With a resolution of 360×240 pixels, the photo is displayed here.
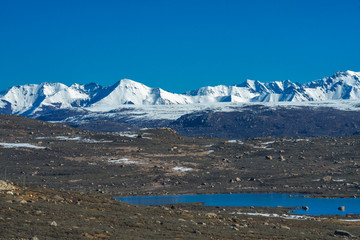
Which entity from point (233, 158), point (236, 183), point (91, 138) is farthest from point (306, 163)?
point (91, 138)

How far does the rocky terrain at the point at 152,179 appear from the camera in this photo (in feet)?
129

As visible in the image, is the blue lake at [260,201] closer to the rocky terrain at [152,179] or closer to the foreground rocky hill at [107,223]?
the rocky terrain at [152,179]

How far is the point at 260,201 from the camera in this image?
316ft

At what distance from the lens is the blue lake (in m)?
87.8

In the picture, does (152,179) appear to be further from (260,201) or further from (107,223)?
(107,223)

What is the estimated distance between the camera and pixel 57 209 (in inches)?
1639

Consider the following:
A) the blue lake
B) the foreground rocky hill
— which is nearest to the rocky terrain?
the foreground rocky hill

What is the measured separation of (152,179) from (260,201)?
3249 cm

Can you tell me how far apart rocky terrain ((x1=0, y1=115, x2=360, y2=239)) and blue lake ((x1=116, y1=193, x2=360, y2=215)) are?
18.7 feet

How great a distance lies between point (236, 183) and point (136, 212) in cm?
7365

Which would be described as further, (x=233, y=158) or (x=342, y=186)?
(x=233, y=158)

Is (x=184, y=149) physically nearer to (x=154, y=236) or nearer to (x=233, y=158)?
(x=233, y=158)

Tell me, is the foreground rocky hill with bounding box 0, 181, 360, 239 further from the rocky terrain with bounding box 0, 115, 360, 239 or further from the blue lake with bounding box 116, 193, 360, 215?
the blue lake with bounding box 116, 193, 360, 215

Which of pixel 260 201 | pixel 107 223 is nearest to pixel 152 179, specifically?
pixel 260 201
